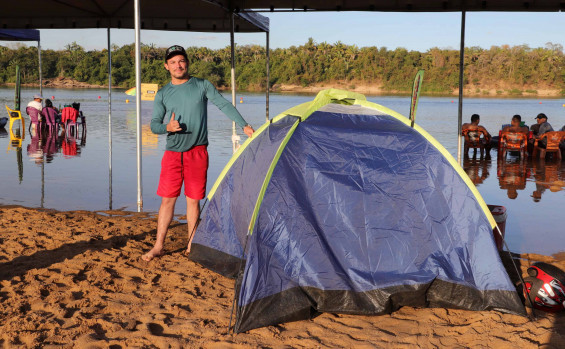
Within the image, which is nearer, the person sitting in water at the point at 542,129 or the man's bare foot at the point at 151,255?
the man's bare foot at the point at 151,255

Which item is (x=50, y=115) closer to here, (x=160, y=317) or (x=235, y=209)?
(x=235, y=209)

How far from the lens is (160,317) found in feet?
12.6

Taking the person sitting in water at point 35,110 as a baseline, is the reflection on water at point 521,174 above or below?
below

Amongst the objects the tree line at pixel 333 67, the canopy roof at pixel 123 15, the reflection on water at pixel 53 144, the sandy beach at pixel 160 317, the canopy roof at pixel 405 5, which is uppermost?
the tree line at pixel 333 67

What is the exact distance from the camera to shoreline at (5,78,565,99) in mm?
65125

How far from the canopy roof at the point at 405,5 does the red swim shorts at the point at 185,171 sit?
416 cm

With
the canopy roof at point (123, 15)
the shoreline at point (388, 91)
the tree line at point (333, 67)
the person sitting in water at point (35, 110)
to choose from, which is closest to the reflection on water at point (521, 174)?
the canopy roof at point (123, 15)

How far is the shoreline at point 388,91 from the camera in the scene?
214ft

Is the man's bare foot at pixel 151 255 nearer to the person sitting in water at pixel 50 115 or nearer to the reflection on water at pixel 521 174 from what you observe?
the reflection on water at pixel 521 174

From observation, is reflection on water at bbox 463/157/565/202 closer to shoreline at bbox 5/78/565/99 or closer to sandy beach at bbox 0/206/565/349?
sandy beach at bbox 0/206/565/349

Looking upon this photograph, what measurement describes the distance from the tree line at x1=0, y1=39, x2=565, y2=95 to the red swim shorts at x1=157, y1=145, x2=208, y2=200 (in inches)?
2583

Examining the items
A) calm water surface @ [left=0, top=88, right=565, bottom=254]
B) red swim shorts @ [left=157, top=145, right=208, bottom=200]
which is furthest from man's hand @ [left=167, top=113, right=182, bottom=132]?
calm water surface @ [left=0, top=88, right=565, bottom=254]

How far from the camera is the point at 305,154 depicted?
14.3 feet

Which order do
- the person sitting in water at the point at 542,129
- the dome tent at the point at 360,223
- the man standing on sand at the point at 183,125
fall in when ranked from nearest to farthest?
the dome tent at the point at 360,223, the man standing on sand at the point at 183,125, the person sitting in water at the point at 542,129
